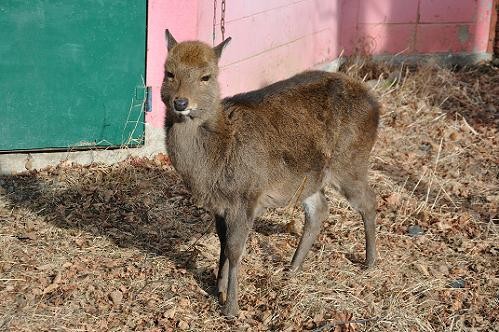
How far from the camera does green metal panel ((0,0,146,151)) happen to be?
23.9 ft

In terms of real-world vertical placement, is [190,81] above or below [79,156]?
above

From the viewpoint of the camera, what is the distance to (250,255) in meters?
6.68

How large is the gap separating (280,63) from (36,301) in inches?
183

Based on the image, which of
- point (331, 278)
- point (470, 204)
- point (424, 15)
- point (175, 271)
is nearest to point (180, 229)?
point (175, 271)

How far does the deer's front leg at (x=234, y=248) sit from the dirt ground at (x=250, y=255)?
10 centimetres

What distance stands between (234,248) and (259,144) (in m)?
0.71

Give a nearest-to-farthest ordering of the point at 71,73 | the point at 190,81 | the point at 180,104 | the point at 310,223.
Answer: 1. the point at 180,104
2. the point at 190,81
3. the point at 310,223
4. the point at 71,73

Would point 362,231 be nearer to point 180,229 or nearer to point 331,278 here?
point 331,278

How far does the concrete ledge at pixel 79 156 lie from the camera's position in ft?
25.1

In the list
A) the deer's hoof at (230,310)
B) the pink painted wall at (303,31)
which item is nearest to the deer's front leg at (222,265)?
the deer's hoof at (230,310)

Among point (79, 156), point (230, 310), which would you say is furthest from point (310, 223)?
point (79, 156)

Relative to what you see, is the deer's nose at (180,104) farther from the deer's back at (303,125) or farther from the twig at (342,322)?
the twig at (342,322)

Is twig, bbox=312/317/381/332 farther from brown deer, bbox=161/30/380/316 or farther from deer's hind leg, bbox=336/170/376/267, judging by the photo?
deer's hind leg, bbox=336/170/376/267

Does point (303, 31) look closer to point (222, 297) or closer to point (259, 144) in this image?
point (259, 144)
